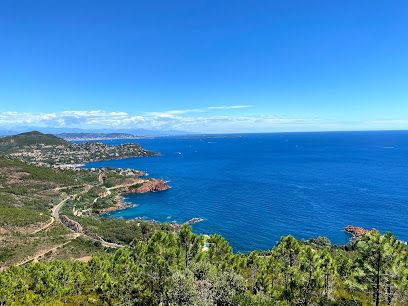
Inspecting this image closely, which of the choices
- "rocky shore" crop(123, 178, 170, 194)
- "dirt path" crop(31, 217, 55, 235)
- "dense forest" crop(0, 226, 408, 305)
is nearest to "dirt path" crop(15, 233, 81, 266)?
"dirt path" crop(31, 217, 55, 235)

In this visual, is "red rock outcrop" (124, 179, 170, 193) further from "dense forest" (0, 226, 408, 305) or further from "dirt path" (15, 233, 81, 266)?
"dense forest" (0, 226, 408, 305)

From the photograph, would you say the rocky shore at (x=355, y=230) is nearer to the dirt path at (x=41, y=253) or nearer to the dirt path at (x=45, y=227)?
the dirt path at (x=41, y=253)

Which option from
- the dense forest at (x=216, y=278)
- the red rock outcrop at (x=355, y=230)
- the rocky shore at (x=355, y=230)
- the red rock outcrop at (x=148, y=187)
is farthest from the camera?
the red rock outcrop at (x=148, y=187)

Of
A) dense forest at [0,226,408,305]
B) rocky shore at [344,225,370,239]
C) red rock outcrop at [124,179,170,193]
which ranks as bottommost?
rocky shore at [344,225,370,239]

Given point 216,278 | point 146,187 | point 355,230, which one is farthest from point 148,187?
point 216,278

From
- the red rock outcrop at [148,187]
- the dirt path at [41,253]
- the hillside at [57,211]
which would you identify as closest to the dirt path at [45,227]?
the hillside at [57,211]

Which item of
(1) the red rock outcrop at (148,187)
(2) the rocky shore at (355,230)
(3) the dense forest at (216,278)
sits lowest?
(2) the rocky shore at (355,230)

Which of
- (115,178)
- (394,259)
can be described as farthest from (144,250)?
(115,178)

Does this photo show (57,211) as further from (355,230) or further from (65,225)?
(355,230)

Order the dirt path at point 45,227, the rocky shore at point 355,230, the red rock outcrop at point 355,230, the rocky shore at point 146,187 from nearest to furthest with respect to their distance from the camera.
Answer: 1. the dirt path at point 45,227
2. the rocky shore at point 355,230
3. the red rock outcrop at point 355,230
4. the rocky shore at point 146,187
